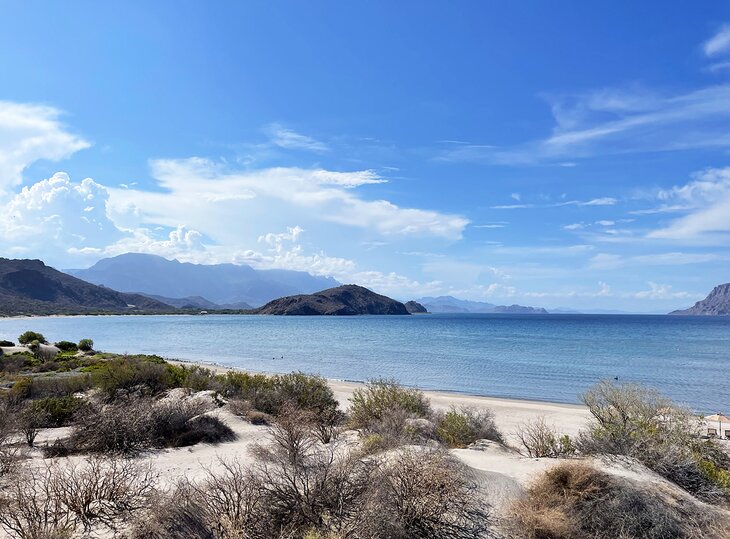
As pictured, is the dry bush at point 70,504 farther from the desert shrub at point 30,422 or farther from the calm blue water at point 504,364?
the calm blue water at point 504,364

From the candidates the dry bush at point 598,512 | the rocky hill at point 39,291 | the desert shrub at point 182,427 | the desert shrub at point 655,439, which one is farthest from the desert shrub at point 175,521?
the rocky hill at point 39,291

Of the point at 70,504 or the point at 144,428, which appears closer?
the point at 70,504

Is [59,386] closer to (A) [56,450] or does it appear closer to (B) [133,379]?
(B) [133,379]

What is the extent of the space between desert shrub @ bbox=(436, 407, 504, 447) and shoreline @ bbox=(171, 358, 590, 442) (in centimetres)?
191

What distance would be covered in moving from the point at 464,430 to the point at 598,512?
17.5 feet

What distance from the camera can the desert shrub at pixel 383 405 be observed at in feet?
40.7

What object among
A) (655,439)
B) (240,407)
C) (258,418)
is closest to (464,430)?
(655,439)

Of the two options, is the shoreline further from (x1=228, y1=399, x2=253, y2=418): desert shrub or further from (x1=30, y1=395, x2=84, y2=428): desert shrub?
(x1=30, y1=395, x2=84, y2=428): desert shrub

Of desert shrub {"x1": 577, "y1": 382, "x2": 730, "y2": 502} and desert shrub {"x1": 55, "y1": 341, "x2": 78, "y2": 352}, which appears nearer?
desert shrub {"x1": 577, "y1": 382, "x2": 730, "y2": 502}


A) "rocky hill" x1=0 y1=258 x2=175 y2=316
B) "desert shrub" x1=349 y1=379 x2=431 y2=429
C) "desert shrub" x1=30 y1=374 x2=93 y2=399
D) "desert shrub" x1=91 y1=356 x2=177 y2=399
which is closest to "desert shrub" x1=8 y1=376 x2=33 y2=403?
"desert shrub" x1=30 y1=374 x2=93 y2=399

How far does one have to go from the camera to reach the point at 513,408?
22031 millimetres

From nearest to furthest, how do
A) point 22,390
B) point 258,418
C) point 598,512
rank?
point 598,512
point 258,418
point 22,390

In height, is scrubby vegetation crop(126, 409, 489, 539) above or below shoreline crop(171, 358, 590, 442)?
above

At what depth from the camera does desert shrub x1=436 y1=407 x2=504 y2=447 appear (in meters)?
11.6
